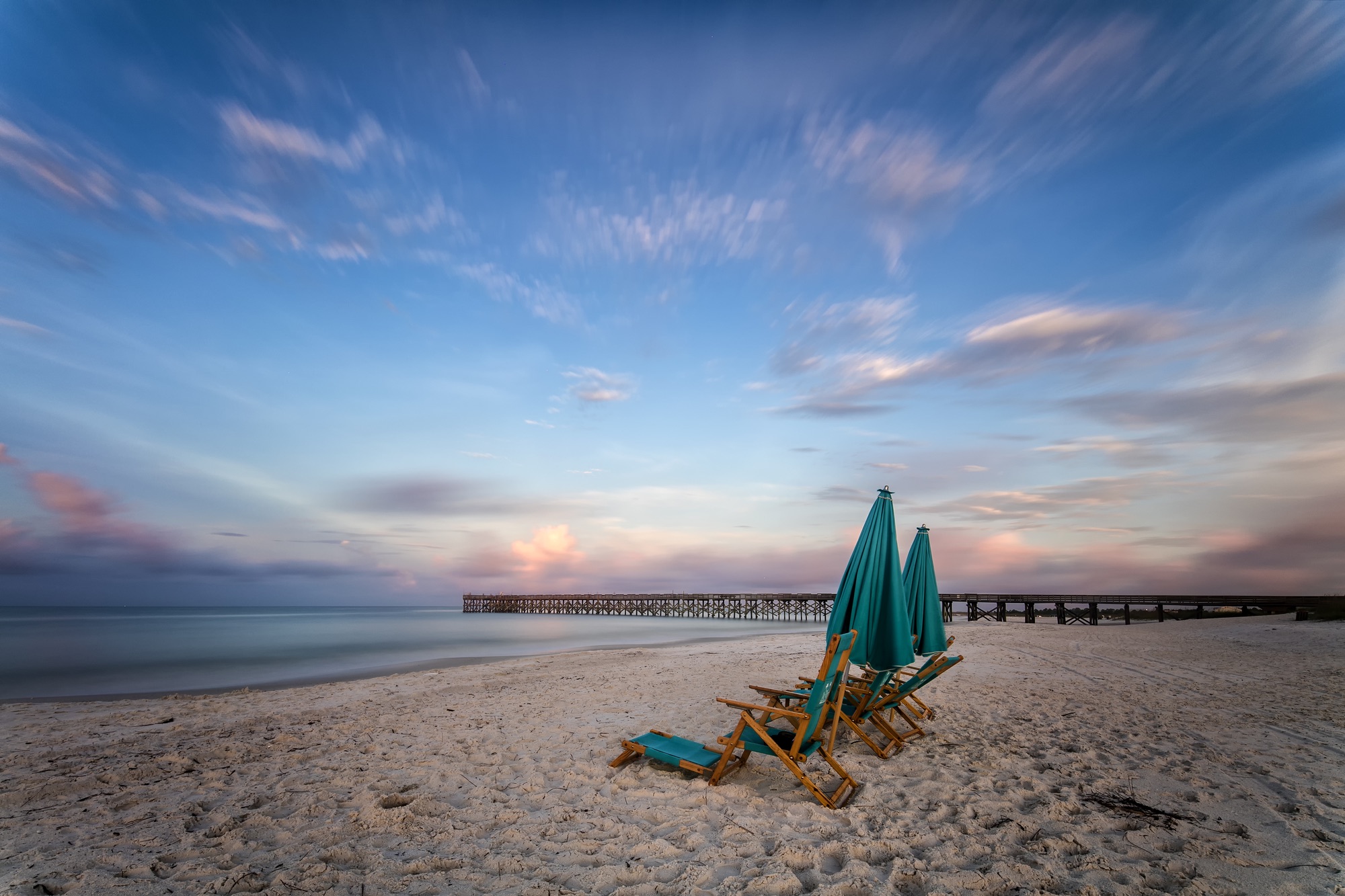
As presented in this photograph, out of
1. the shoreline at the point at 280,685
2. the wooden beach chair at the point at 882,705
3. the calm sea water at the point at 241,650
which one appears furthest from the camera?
the calm sea water at the point at 241,650

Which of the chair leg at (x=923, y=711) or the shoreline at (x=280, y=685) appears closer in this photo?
the chair leg at (x=923, y=711)

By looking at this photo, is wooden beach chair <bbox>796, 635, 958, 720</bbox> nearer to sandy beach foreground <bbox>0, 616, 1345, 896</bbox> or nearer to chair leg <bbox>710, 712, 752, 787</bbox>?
sandy beach foreground <bbox>0, 616, 1345, 896</bbox>

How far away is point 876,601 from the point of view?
550cm

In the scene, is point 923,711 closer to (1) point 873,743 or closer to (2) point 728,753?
(1) point 873,743

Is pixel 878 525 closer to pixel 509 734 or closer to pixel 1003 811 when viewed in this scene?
pixel 1003 811

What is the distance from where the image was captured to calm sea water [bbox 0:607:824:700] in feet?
44.1

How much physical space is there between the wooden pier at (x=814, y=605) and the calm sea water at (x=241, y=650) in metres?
11.1

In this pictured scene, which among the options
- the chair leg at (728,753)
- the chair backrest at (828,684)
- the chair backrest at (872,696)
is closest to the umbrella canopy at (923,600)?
the chair backrest at (872,696)

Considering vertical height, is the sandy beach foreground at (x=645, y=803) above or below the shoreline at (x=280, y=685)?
above

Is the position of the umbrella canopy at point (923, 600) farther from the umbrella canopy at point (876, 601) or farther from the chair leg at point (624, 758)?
the chair leg at point (624, 758)

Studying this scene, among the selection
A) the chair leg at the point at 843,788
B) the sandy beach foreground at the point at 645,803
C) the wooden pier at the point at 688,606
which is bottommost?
the wooden pier at the point at 688,606

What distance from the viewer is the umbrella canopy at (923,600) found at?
21.4 feet

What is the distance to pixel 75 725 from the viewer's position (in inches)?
290

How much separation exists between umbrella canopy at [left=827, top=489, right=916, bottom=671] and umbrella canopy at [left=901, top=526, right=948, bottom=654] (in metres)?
1.06
